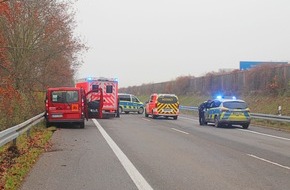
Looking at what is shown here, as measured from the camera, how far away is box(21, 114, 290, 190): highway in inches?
332

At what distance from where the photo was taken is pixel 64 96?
21969mm

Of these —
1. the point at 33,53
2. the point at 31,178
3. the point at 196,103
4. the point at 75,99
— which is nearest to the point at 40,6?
the point at 33,53

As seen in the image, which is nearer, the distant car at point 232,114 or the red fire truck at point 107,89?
the distant car at point 232,114

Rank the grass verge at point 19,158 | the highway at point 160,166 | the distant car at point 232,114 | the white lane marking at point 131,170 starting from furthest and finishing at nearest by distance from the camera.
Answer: the distant car at point 232,114 → the grass verge at point 19,158 → the highway at point 160,166 → the white lane marking at point 131,170

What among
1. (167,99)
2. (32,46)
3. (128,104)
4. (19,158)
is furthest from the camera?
(128,104)

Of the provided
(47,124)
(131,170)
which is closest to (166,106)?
(47,124)

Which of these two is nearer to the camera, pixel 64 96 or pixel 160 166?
pixel 160 166

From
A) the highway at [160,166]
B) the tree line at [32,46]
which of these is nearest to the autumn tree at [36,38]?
the tree line at [32,46]

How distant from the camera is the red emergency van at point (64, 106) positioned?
21.7 metres

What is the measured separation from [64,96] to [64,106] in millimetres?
519

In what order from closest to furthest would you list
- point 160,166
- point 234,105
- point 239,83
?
point 160,166 < point 234,105 < point 239,83

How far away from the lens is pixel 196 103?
5338cm

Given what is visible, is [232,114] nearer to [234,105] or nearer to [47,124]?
[234,105]

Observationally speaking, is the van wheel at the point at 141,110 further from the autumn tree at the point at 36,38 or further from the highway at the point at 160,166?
the highway at the point at 160,166
